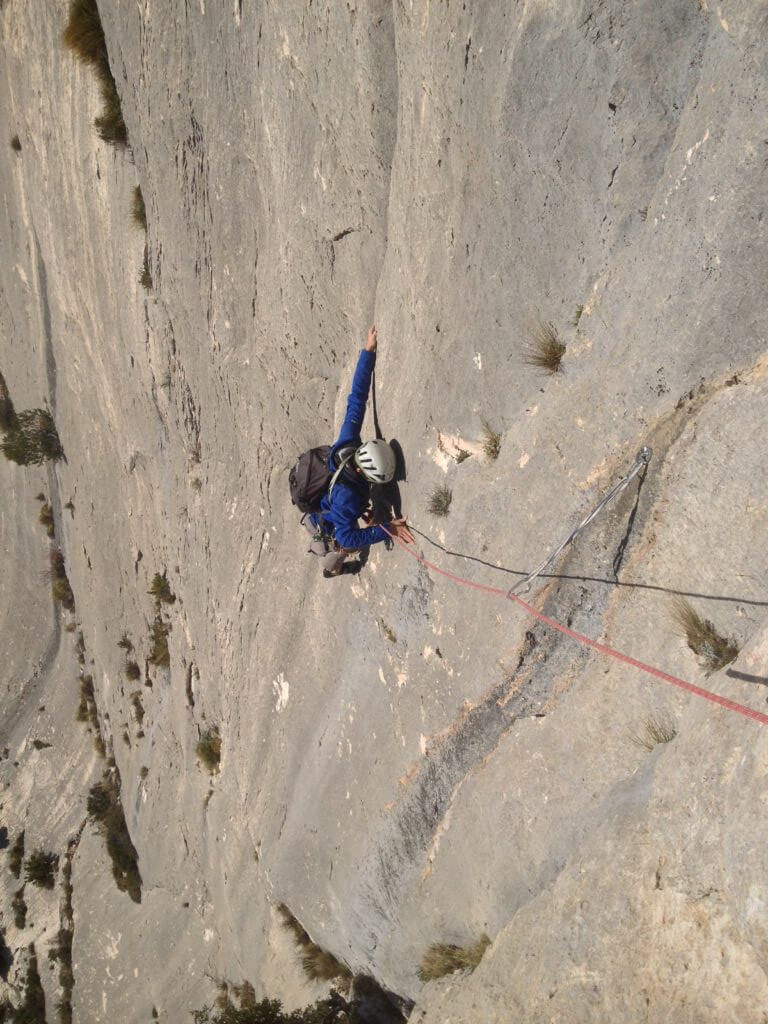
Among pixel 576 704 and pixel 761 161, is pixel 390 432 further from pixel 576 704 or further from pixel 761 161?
pixel 761 161

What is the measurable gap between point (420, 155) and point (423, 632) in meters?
3.40

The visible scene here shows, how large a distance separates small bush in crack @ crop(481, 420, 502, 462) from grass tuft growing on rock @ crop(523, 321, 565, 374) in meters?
0.54

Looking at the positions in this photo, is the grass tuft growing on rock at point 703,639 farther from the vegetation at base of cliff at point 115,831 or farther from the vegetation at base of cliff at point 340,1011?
the vegetation at base of cliff at point 115,831

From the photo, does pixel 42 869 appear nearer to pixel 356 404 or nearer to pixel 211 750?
pixel 211 750

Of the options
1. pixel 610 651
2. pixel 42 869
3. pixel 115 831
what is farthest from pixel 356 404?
pixel 42 869

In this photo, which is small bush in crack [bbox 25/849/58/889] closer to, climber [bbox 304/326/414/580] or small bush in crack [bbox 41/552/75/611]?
small bush in crack [bbox 41/552/75/611]

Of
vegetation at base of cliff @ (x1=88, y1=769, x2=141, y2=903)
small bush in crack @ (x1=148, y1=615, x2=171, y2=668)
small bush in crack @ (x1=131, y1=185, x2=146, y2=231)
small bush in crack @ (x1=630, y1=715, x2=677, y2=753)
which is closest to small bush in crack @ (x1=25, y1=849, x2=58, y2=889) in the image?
vegetation at base of cliff @ (x1=88, y1=769, x2=141, y2=903)

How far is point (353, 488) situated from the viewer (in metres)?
5.66

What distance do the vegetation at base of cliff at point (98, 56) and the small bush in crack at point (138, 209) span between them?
0.60 meters

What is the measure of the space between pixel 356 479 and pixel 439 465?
0.85m

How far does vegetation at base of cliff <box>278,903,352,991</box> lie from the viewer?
6332mm

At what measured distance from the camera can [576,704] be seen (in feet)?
13.1

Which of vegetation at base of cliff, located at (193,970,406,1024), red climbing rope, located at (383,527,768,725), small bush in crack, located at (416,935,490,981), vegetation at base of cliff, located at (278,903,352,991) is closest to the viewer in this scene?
red climbing rope, located at (383,527,768,725)

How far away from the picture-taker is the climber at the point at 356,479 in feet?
17.9
